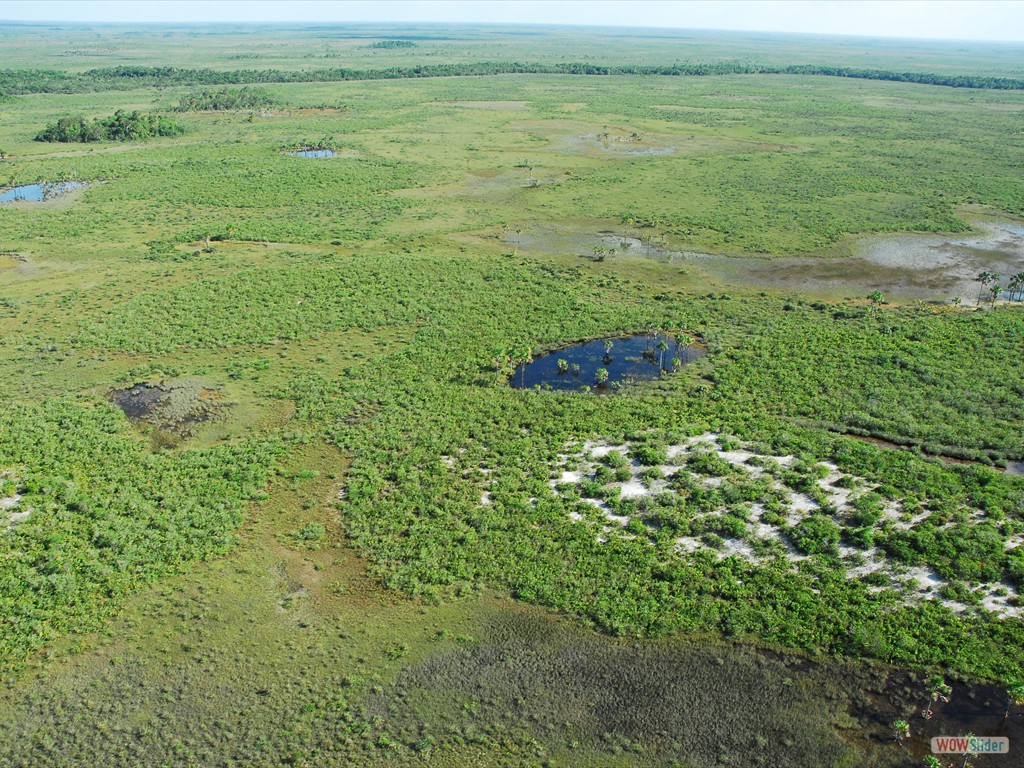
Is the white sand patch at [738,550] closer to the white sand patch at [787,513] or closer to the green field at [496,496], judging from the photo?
the white sand patch at [787,513]

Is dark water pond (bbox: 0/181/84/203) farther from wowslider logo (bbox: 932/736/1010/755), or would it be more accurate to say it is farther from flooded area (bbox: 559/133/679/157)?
wowslider logo (bbox: 932/736/1010/755)

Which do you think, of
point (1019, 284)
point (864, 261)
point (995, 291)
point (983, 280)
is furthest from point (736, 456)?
point (864, 261)

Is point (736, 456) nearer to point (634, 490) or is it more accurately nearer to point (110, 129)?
point (634, 490)

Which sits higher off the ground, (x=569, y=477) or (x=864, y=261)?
(x=864, y=261)

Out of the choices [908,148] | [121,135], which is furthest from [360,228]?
[908,148]

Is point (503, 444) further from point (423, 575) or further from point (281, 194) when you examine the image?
point (281, 194)

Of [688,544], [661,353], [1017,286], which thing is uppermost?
[1017,286]

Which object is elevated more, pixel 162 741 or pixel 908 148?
pixel 908 148

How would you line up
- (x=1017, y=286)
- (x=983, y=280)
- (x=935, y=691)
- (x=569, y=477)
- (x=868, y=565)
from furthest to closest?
(x=1017, y=286)
(x=983, y=280)
(x=569, y=477)
(x=868, y=565)
(x=935, y=691)

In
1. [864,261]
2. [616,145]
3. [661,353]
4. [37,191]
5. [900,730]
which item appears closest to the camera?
[900,730]
